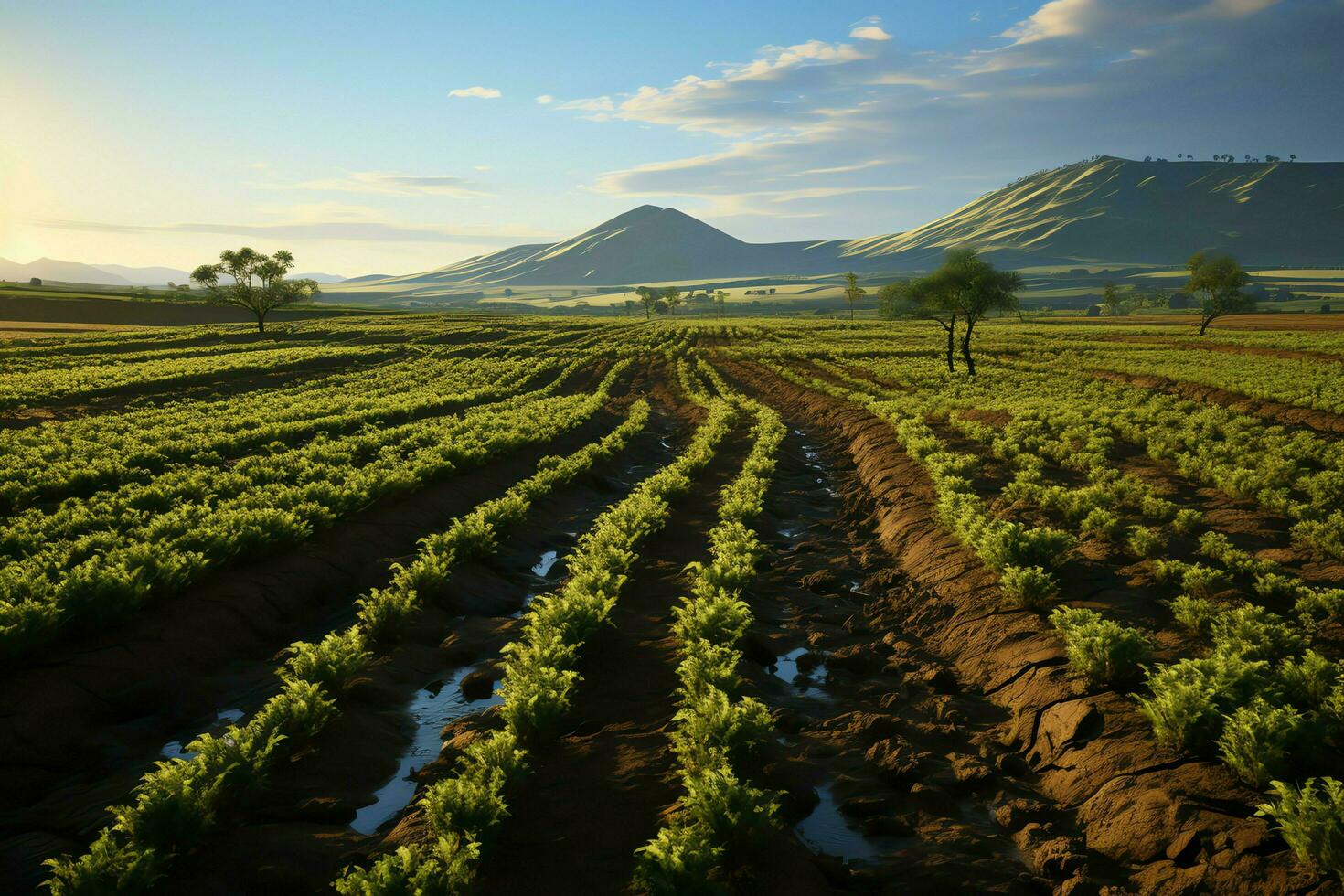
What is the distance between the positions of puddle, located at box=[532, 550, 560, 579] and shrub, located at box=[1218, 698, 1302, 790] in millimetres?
10799

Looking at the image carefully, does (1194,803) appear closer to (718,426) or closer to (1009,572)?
(1009,572)

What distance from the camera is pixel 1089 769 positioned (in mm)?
7203

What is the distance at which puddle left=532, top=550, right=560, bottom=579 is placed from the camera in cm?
1425

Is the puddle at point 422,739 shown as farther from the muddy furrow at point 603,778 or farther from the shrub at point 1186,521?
the shrub at point 1186,521

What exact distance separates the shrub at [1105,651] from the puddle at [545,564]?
30.5 feet

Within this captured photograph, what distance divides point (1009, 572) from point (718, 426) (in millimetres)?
17579

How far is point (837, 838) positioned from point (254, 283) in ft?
361

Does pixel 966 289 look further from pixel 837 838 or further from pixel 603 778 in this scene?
pixel 603 778

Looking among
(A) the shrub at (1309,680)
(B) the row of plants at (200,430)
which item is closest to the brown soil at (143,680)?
(B) the row of plants at (200,430)

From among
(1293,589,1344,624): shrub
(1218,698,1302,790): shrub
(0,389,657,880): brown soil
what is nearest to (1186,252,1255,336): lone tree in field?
(1293,589,1344,624): shrub

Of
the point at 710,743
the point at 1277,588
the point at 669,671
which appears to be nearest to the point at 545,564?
the point at 669,671

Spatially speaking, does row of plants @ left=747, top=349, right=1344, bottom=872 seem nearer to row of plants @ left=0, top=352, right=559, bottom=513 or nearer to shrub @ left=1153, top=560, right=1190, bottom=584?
shrub @ left=1153, top=560, right=1190, bottom=584

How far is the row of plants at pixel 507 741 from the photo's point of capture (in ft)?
18.1

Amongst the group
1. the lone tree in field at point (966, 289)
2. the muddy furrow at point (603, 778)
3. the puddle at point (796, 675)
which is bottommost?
the puddle at point (796, 675)
